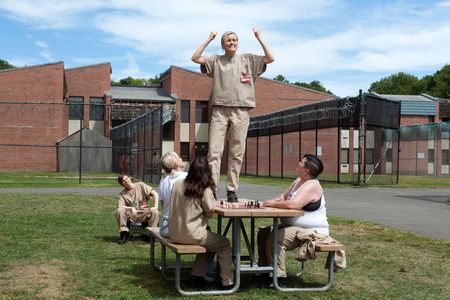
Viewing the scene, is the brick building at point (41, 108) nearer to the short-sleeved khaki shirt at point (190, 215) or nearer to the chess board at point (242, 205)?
the chess board at point (242, 205)

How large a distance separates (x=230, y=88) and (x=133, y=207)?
3.22 m

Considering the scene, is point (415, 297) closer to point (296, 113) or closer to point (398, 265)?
point (398, 265)

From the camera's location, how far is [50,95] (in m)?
43.9

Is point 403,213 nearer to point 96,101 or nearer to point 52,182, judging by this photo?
point 52,182

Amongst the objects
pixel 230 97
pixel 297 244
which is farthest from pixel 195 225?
pixel 230 97

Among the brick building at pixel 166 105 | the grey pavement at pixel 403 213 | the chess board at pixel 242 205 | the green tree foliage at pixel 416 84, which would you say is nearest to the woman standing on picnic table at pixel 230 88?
the chess board at pixel 242 205

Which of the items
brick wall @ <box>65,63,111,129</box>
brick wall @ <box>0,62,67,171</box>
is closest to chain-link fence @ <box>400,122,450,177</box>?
brick wall @ <box>65,63,111,129</box>

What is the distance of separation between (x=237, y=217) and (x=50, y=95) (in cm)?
4031

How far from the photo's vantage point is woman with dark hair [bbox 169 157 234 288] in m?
5.80

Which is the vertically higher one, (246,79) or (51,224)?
(246,79)

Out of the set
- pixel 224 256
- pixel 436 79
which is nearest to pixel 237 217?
pixel 224 256

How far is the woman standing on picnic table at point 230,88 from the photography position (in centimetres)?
694

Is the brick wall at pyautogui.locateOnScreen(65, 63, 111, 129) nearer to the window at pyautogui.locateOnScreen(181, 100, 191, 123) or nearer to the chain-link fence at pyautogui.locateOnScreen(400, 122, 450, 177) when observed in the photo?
the window at pyautogui.locateOnScreen(181, 100, 191, 123)

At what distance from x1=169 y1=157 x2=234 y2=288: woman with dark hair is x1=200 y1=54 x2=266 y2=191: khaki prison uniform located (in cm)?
106
